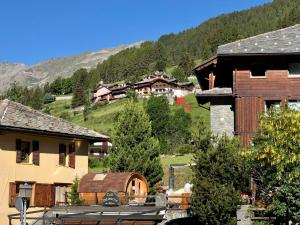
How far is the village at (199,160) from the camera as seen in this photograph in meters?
24.2

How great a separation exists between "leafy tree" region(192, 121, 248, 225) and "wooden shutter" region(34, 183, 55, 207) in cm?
1247

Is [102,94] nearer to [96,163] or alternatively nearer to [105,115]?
[105,115]

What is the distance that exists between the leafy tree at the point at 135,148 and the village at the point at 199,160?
7 cm

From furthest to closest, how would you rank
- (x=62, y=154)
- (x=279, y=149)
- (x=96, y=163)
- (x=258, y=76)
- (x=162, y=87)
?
1. (x=162, y=87)
2. (x=96, y=163)
3. (x=62, y=154)
4. (x=258, y=76)
5. (x=279, y=149)

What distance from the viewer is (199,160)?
26.5 metres

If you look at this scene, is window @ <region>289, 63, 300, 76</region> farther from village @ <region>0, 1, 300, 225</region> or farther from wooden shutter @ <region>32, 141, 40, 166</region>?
wooden shutter @ <region>32, 141, 40, 166</region>

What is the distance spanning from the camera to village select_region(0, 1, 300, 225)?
24.2m

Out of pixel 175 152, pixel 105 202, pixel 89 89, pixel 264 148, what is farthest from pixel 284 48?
pixel 89 89

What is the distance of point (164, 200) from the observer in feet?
95.9

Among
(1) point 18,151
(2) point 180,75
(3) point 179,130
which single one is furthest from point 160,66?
(1) point 18,151

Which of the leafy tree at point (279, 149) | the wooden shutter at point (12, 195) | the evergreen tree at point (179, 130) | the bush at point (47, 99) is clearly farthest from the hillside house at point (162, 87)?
the leafy tree at point (279, 149)

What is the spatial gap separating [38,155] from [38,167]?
2.40 feet

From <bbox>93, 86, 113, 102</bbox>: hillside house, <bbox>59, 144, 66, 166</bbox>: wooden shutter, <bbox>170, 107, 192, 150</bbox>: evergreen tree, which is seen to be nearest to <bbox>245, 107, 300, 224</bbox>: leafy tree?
<bbox>59, 144, 66, 166</bbox>: wooden shutter

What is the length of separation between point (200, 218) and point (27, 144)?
1422 cm
